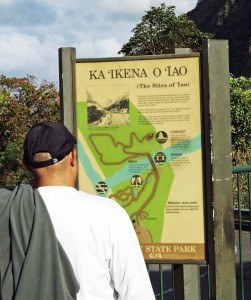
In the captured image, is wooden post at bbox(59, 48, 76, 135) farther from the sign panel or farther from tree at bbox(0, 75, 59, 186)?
tree at bbox(0, 75, 59, 186)

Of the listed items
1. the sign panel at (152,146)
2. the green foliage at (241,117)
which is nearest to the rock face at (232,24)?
the green foliage at (241,117)

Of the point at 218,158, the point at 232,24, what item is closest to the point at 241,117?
the point at 218,158

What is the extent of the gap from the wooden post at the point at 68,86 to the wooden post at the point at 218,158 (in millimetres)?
750

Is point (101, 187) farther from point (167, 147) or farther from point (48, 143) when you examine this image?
point (48, 143)

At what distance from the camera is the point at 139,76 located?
12.4 feet

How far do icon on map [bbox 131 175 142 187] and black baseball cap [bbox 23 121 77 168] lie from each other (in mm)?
1360

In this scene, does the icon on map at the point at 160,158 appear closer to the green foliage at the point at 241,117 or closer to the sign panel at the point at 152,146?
the sign panel at the point at 152,146

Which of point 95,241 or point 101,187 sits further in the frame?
point 101,187

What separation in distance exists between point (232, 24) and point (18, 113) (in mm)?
37756

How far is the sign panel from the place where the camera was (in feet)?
12.3

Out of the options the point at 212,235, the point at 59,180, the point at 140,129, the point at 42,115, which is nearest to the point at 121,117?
the point at 140,129

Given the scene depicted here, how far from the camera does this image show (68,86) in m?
3.86

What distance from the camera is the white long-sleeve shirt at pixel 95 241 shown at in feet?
7.61

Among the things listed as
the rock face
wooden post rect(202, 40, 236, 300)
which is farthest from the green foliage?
the rock face
